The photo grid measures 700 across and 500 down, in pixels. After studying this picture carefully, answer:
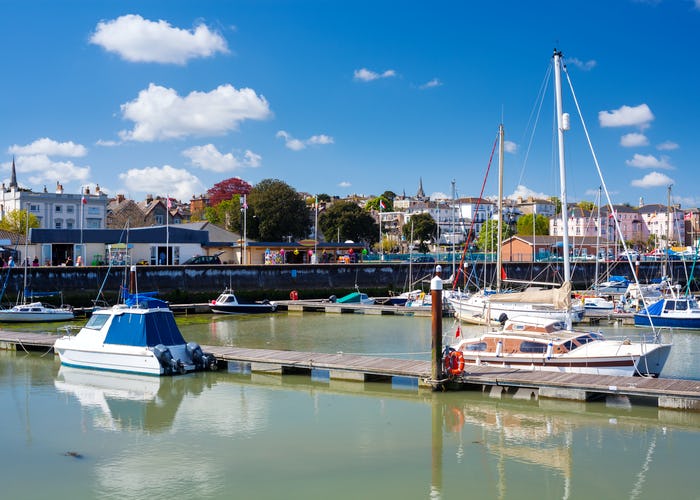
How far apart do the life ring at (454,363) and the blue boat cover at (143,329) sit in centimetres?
1002

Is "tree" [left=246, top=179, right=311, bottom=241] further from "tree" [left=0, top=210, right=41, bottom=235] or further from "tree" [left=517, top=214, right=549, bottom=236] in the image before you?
"tree" [left=517, top=214, right=549, bottom=236]

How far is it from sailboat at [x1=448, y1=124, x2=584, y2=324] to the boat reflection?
1128cm

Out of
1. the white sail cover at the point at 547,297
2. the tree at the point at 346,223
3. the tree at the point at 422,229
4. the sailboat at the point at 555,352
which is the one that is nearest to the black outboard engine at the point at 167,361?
the sailboat at the point at 555,352

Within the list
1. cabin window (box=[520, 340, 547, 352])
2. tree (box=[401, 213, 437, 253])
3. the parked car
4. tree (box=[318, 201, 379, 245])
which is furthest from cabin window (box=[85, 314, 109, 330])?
tree (box=[401, 213, 437, 253])

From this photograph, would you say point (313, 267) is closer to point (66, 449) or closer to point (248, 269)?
point (248, 269)

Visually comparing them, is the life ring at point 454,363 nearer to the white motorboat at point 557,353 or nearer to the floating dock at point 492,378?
the white motorboat at point 557,353

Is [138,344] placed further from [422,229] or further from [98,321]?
[422,229]

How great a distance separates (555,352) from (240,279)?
39.9 m

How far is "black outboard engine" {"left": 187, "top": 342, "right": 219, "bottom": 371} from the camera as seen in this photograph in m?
25.6

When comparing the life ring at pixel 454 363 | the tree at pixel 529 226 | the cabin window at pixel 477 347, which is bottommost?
the life ring at pixel 454 363

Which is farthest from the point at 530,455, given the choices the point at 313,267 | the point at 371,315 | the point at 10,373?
the point at 313,267

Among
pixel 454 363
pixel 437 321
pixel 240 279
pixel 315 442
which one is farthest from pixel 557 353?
pixel 240 279

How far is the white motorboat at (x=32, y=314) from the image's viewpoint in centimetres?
4141

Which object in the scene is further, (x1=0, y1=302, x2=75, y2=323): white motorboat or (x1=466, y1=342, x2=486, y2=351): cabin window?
(x1=0, y1=302, x2=75, y2=323): white motorboat
